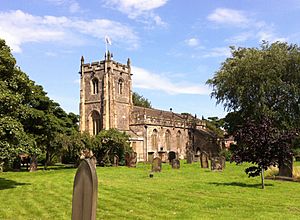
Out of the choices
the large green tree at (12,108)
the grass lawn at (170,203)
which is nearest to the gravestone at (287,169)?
the grass lawn at (170,203)

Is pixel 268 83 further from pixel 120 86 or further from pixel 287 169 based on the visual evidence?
pixel 120 86

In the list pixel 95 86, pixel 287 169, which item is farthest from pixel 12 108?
pixel 95 86

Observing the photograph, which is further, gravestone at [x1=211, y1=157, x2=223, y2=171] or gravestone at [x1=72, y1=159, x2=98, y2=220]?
gravestone at [x1=211, y1=157, x2=223, y2=171]

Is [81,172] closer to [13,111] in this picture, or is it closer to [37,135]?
[13,111]

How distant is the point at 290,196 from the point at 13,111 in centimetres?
1261

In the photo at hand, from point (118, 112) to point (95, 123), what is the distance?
425cm

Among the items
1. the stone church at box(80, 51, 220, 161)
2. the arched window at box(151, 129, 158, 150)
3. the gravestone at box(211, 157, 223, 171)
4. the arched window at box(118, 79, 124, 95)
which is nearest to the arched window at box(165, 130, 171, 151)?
the stone church at box(80, 51, 220, 161)

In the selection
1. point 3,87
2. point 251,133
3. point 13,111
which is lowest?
point 251,133

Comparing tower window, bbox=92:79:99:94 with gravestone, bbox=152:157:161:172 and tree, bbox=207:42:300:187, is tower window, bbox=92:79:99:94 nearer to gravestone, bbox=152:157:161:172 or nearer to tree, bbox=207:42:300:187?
tree, bbox=207:42:300:187

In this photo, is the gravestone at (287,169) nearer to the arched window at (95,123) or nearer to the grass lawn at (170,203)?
the grass lawn at (170,203)

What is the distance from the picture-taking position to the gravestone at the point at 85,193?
5.09m

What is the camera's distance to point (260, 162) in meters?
16.7

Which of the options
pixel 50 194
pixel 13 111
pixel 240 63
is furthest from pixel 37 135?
pixel 240 63

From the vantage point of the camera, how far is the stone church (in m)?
53.0
